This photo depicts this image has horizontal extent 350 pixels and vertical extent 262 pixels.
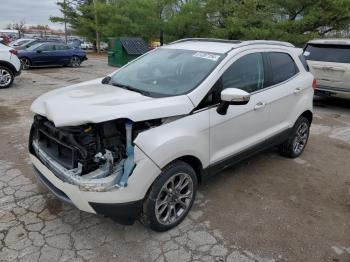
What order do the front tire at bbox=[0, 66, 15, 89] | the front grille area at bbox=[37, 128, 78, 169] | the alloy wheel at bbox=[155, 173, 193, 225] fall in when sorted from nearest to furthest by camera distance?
1. the front grille area at bbox=[37, 128, 78, 169]
2. the alloy wheel at bbox=[155, 173, 193, 225]
3. the front tire at bbox=[0, 66, 15, 89]

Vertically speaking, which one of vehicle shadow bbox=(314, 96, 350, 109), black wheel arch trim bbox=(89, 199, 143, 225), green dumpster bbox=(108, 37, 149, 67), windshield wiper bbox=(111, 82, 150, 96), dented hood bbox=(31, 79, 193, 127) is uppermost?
green dumpster bbox=(108, 37, 149, 67)

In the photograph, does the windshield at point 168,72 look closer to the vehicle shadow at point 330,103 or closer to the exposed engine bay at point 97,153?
the exposed engine bay at point 97,153

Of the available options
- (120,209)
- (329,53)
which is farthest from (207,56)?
(329,53)

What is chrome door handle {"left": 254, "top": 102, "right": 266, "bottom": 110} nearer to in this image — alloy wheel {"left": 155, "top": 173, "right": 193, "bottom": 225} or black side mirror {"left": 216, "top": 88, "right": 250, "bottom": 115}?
black side mirror {"left": 216, "top": 88, "right": 250, "bottom": 115}

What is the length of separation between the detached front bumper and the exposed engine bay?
0.16 ft

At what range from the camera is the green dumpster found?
59.9 ft

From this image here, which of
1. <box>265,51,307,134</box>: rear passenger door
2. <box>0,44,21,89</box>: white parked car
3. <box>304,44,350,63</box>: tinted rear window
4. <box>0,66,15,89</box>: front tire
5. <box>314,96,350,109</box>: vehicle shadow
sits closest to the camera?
<box>265,51,307,134</box>: rear passenger door

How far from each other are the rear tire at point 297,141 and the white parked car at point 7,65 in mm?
8859

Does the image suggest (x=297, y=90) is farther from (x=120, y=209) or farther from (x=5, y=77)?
(x=5, y=77)

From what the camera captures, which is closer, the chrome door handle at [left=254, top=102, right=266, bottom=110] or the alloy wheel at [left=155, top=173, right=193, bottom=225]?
the alloy wheel at [left=155, top=173, right=193, bottom=225]

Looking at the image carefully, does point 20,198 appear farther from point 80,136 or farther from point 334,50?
point 334,50

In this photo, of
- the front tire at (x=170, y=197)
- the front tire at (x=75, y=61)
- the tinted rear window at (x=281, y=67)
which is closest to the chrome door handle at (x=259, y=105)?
the tinted rear window at (x=281, y=67)

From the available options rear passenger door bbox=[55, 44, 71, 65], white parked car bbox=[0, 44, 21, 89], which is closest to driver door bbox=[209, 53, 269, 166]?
white parked car bbox=[0, 44, 21, 89]

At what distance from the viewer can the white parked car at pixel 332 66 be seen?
8.16 metres
